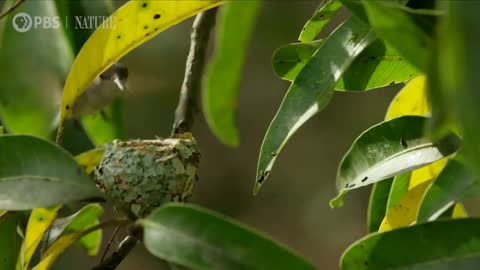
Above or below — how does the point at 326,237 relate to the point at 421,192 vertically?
below

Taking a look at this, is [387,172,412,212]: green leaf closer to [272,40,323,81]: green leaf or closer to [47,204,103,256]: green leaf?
[272,40,323,81]: green leaf

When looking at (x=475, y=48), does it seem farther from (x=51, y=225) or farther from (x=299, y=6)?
(x=299, y=6)

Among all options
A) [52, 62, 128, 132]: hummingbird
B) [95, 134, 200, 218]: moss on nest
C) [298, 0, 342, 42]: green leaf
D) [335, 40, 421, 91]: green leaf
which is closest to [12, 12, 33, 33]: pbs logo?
[52, 62, 128, 132]: hummingbird

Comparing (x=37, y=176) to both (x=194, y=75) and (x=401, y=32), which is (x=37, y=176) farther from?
(x=194, y=75)

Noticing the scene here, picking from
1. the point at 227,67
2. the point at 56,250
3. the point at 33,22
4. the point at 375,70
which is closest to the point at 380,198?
the point at 375,70

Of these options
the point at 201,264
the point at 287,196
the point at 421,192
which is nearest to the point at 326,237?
the point at 287,196

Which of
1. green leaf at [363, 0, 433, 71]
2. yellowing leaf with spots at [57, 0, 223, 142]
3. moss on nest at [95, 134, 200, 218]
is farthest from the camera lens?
moss on nest at [95, 134, 200, 218]
